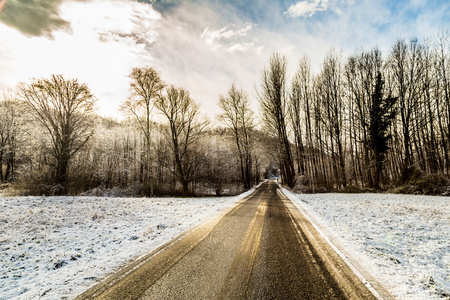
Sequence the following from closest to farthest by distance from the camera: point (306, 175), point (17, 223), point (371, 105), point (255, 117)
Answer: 1. point (17, 223)
2. point (371, 105)
3. point (306, 175)
4. point (255, 117)

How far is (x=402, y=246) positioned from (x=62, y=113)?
2399cm

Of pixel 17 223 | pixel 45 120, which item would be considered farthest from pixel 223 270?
pixel 45 120

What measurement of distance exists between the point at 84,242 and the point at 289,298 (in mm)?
6067

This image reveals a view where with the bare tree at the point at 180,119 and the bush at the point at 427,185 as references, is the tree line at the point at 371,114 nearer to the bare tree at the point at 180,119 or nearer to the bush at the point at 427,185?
the bush at the point at 427,185

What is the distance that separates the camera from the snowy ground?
3.16m

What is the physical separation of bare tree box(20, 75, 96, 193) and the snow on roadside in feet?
28.3

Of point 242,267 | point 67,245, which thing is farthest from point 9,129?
point 242,267

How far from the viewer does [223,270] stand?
3.68 meters

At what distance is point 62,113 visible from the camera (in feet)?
55.7

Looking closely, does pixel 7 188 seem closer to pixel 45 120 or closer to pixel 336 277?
pixel 45 120

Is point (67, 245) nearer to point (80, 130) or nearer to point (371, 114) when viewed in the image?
point (80, 130)

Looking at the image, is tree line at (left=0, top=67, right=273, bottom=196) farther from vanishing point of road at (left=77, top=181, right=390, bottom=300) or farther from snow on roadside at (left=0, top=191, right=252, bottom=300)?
vanishing point of road at (left=77, top=181, right=390, bottom=300)

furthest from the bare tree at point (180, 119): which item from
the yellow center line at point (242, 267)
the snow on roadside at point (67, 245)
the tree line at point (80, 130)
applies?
the yellow center line at point (242, 267)

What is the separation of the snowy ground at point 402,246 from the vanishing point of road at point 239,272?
63 centimetres
